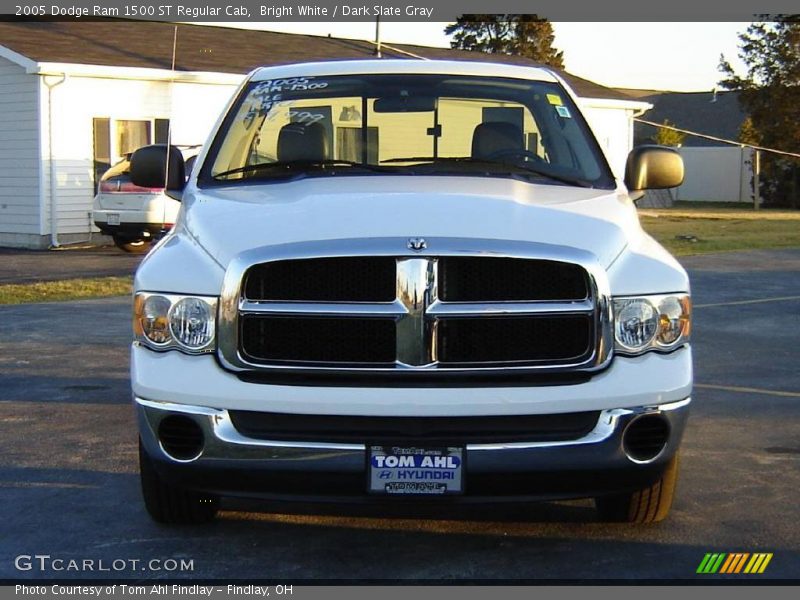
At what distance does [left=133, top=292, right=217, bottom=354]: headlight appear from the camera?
4.82 metres

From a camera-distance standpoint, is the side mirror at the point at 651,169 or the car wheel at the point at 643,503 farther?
the side mirror at the point at 651,169

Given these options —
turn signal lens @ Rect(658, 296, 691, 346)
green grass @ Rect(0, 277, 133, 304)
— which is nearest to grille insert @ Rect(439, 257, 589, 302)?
turn signal lens @ Rect(658, 296, 691, 346)

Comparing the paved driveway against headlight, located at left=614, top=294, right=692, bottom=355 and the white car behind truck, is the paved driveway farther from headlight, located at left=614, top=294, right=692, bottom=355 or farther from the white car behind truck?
headlight, located at left=614, top=294, right=692, bottom=355

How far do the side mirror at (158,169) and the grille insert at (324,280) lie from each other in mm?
1905

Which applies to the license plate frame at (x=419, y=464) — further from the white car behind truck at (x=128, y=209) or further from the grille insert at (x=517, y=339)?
the white car behind truck at (x=128, y=209)

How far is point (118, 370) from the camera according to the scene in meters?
9.45

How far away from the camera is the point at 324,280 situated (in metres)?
4.76

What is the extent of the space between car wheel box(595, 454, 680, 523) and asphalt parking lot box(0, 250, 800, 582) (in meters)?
0.05

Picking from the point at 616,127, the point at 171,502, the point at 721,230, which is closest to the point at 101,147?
the point at 721,230

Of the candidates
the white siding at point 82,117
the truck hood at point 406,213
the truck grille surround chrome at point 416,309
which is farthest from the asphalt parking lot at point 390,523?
the white siding at point 82,117

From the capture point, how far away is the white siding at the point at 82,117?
75.2 ft

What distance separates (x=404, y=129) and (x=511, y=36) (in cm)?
5862

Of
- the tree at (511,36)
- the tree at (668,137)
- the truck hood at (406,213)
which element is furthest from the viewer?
the tree at (511,36)

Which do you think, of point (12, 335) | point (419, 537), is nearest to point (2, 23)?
point (12, 335)
